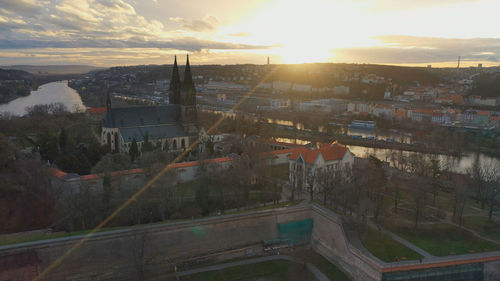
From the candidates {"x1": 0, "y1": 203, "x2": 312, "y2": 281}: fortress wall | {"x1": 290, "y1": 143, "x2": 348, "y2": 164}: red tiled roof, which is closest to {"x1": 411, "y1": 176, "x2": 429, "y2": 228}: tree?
{"x1": 290, "y1": 143, "x2": 348, "y2": 164}: red tiled roof

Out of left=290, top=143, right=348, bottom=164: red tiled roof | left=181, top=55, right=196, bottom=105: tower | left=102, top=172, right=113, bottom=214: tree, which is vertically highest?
left=181, top=55, right=196, bottom=105: tower

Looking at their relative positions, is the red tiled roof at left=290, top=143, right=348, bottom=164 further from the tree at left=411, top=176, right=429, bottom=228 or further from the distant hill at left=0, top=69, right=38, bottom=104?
the distant hill at left=0, top=69, right=38, bottom=104

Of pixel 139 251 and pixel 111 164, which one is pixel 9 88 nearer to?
pixel 111 164

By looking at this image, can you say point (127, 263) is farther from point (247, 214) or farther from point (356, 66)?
point (356, 66)

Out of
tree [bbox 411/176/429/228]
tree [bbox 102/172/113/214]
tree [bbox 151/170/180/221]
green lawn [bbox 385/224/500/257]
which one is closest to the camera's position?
green lawn [bbox 385/224/500/257]

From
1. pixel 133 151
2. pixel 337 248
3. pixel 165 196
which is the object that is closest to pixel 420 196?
pixel 337 248
